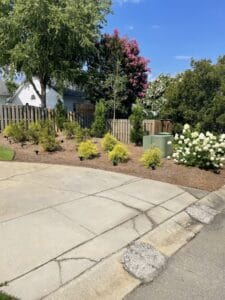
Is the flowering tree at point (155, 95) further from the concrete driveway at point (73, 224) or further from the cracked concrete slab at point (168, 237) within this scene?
the cracked concrete slab at point (168, 237)

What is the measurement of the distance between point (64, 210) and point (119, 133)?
935 cm

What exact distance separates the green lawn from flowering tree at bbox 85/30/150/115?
808 centimetres

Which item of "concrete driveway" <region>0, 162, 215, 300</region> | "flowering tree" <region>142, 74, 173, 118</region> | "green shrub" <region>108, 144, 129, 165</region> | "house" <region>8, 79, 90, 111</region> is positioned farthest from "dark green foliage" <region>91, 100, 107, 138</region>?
"house" <region>8, 79, 90, 111</region>

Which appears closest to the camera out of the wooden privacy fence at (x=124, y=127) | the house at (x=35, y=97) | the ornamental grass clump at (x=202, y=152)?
the ornamental grass clump at (x=202, y=152)

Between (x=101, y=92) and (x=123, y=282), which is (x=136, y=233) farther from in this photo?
(x=101, y=92)

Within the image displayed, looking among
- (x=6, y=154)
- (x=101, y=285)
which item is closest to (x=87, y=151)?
(x=6, y=154)

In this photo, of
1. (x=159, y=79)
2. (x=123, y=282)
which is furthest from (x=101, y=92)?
(x=123, y=282)

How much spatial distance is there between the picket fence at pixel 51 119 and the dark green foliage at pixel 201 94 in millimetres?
1078

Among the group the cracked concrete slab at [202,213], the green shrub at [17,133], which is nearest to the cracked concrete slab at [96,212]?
the cracked concrete slab at [202,213]

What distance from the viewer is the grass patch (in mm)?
8451

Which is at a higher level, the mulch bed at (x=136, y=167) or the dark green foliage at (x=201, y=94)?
the dark green foliage at (x=201, y=94)

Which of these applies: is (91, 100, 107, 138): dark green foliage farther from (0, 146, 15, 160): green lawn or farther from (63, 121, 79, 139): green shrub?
(0, 146, 15, 160): green lawn

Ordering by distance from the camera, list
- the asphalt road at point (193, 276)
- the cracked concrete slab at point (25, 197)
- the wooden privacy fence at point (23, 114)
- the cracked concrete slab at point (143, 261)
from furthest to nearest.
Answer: the wooden privacy fence at point (23, 114) < the cracked concrete slab at point (25, 197) < the cracked concrete slab at point (143, 261) < the asphalt road at point (193, 276)

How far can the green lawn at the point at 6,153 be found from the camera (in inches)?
333
